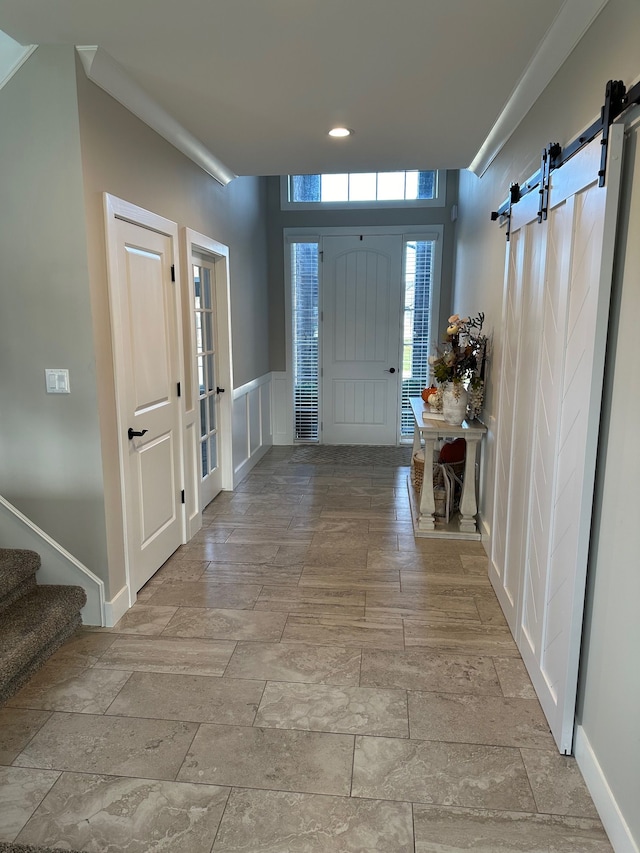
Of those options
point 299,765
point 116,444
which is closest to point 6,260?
point 116,444

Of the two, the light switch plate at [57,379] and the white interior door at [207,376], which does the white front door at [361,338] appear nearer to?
the white interior door at [207,376]

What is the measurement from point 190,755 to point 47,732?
22.4 inches

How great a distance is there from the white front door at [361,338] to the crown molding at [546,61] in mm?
2698

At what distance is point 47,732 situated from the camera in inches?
81.0

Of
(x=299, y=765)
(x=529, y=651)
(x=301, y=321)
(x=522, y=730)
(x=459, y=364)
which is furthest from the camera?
(x=301, y=321)

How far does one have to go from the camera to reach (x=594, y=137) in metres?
1.74

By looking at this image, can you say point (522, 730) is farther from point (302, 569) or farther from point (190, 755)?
point (302, 569)

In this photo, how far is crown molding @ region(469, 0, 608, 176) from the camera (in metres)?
2.00

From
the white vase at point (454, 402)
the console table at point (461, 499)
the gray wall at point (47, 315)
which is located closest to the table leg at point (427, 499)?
the console table at point (461, 499)

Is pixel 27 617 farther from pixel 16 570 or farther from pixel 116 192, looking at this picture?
pixel 116 192

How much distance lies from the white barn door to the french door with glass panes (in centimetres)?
234

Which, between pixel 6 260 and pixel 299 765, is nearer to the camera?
pixel 299 765

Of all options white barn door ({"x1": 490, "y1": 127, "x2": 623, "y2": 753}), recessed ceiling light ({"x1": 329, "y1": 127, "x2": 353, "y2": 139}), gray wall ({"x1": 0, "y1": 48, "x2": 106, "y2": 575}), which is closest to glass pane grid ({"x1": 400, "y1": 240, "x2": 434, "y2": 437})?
recessed ceiling light ({"x1": 329, "y1": 127, "x2": 353, "y2": 139})

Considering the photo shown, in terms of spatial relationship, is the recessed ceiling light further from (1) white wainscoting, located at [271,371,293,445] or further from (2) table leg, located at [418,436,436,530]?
(1) white wainscoting, located at [271,371,293,445]
